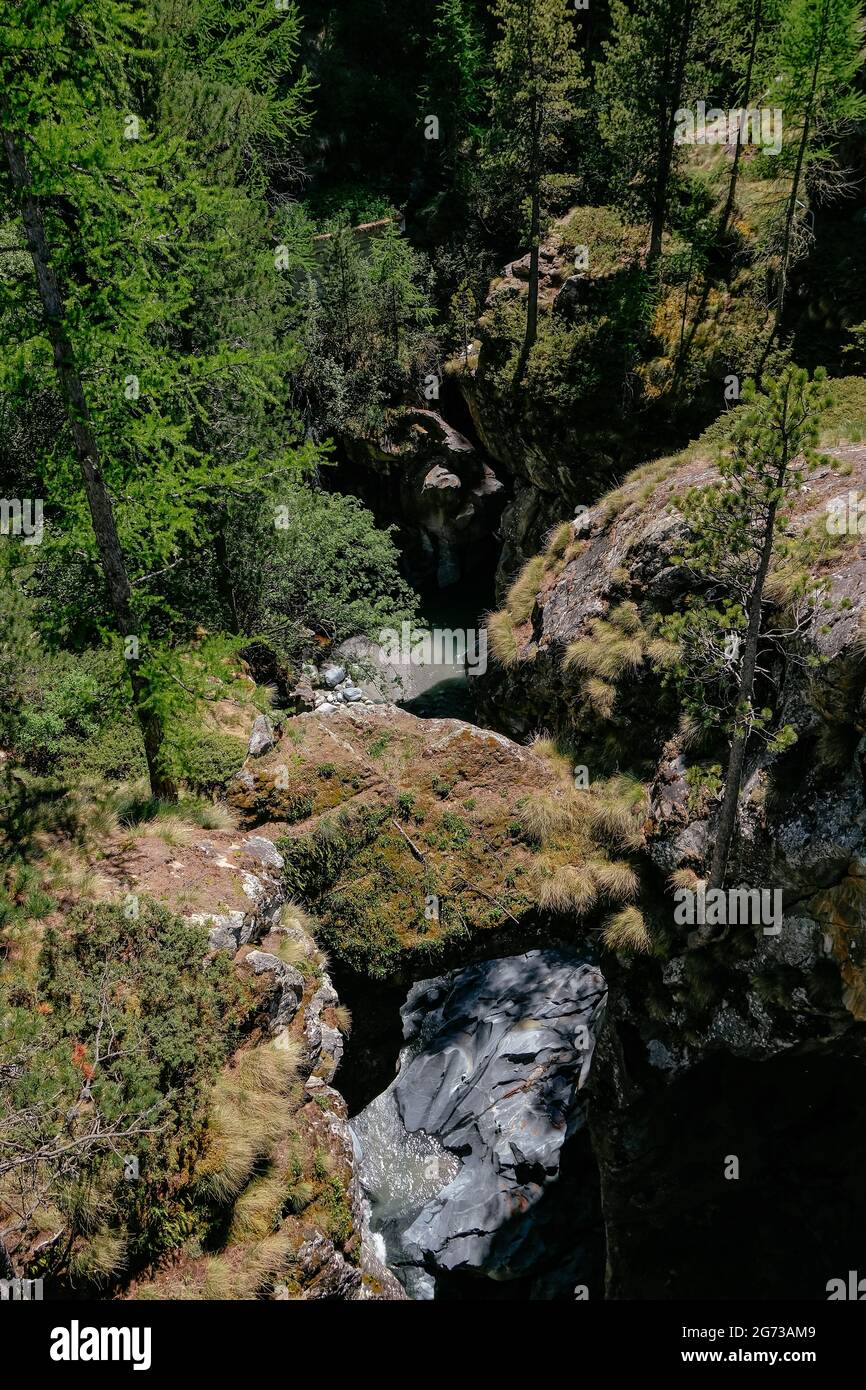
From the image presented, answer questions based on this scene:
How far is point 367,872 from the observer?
1103cm

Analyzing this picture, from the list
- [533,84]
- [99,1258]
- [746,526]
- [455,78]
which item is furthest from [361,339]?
[99,1258]

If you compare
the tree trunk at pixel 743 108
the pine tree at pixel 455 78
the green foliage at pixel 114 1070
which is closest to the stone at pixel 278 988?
the green foliage at pixel 114 1070

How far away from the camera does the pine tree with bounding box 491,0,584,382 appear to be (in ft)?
63.7

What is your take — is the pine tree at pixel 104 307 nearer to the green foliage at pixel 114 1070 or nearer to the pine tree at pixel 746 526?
the green foliage at pixel 114 1070

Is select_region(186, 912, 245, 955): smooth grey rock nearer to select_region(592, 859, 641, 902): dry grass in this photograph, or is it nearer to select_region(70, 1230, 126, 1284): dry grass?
select_region(70, 1230, 126, 1284): dry grass

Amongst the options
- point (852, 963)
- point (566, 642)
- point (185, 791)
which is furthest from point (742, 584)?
point (185, 791)

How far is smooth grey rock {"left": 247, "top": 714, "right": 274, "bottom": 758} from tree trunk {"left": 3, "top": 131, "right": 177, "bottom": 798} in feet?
7.60

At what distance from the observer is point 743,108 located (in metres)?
20.5

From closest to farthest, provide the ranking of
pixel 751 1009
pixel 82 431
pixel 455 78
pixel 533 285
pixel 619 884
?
pixel 82 431, pixel 751 1009, pixel 619 884, pixel 533 285, pixel 455 78

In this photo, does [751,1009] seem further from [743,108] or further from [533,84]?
[743,108]

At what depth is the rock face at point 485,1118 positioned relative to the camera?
11.9 m

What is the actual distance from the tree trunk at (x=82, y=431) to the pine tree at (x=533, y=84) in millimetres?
18057

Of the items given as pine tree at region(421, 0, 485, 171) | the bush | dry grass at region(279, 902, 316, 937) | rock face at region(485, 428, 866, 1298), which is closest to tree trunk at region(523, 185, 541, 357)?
pine tree at region(421, 0, 485, 171)

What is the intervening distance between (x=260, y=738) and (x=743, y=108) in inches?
846
